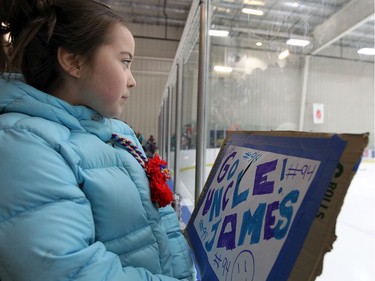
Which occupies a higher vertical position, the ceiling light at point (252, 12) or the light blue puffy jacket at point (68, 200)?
the ceiling light at point (252, 12)

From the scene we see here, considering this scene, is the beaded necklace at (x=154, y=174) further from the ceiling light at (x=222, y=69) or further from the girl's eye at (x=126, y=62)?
the ceiling light at (x=222, y=69)

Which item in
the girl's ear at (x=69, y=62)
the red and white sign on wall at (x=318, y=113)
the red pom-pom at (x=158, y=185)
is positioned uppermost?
the girl's ear at (x=69, y=62)

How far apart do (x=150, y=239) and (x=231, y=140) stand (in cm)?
24

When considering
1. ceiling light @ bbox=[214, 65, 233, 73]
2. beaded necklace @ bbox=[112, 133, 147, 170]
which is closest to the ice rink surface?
beaded necklace @ bbox=[112, 133, 147, 170]

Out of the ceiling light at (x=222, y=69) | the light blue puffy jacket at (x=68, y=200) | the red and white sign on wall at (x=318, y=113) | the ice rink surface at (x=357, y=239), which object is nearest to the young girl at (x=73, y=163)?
the light blue puffy jacket at (x=68, y=200)

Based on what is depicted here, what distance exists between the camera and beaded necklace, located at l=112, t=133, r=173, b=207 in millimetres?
564

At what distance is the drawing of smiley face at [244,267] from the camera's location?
0.33 m

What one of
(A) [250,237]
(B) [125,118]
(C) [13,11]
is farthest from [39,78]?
(B) [125,118]

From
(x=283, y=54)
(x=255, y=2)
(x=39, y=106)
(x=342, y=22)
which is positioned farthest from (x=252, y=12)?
(x=39, y=106)

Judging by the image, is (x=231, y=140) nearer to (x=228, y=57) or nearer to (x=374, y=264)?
(x=374, y=264)

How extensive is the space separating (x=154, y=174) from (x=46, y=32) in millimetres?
331

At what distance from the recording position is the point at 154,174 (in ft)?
1.95

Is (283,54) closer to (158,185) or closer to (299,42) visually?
(299,42)

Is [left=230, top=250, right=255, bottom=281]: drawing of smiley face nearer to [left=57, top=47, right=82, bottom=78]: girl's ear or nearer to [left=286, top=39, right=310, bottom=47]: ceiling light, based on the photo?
[left=57, top=47, right=82, bottom=78]: girl's ear
